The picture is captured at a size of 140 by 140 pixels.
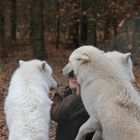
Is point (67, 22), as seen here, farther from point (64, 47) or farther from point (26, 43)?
point (26, 43)

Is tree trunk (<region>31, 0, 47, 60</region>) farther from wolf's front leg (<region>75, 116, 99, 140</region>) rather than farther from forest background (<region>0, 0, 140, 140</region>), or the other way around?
wolf's front leg (<region>75, 116, 99, 140</region>)

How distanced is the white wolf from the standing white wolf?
735 mm

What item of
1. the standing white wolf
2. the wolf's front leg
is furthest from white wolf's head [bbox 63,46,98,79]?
the standing white wolf

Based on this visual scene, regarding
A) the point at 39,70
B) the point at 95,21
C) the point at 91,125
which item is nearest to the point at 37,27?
the point at 95,21

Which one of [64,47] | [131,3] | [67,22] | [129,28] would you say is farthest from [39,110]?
[64,47]

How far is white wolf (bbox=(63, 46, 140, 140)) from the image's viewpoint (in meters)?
4.50

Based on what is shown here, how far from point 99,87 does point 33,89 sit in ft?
4.00

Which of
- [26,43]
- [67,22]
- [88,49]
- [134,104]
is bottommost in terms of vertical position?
[26,43]

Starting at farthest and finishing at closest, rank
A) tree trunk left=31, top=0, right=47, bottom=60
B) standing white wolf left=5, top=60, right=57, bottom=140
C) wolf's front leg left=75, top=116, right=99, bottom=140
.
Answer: tree trunk left=31, top=0, right=47, bottom=60
standing white wolf left=5, top=60, right=57, bottom=140
wolf's front leg left=75, top=116, right=99, bottom=140

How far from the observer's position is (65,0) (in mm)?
23594

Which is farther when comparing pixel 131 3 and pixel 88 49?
pixel 131 3

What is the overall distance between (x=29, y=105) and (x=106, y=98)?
3.92 feet

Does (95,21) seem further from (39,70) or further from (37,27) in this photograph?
(39,70)

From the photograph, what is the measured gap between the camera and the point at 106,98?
4574mm
